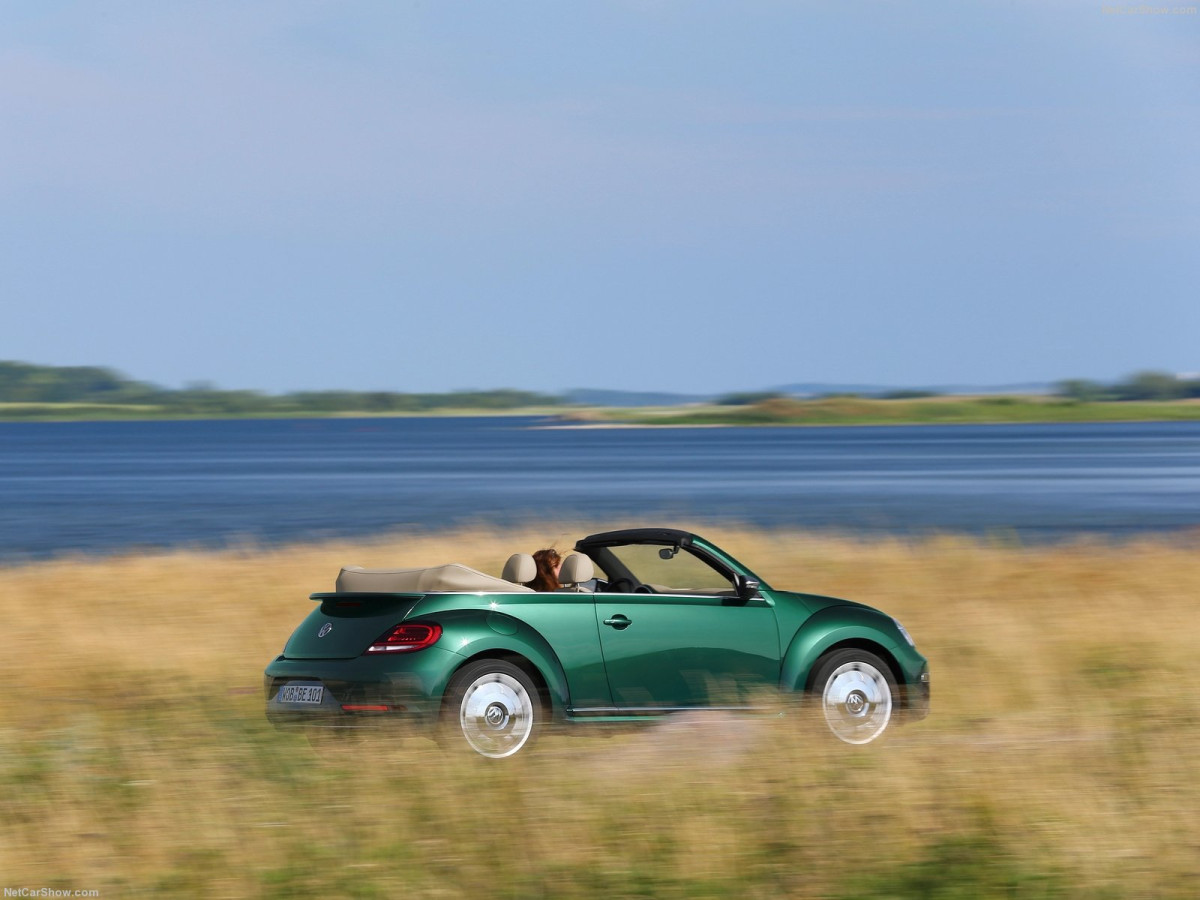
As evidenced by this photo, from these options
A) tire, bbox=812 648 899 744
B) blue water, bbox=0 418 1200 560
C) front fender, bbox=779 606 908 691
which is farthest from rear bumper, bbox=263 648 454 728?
blue water, bbox=0 418 1200 560

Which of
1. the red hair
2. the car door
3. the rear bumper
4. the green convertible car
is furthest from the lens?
the red hair

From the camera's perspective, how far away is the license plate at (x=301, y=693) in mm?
7785

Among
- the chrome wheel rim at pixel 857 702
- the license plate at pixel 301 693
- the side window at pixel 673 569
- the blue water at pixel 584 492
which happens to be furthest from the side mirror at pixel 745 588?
the blue water at pixel 584 492

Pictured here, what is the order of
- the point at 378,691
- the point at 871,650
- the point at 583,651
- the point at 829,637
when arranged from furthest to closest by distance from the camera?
the point at 871,650, the point at 829,637, the point at 583,651, the point at 378,691

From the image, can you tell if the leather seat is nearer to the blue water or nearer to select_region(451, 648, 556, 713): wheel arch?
select_region(451, 648, 556, 713): wheel arch

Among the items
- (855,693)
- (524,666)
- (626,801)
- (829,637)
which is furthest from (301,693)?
(855,693)

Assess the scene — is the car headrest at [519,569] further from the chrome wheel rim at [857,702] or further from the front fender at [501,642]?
the chrome wheel rim at [857,702]

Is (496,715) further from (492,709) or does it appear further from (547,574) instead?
(547,574)

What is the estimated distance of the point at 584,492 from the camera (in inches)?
2756

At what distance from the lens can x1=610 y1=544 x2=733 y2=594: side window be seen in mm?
8930

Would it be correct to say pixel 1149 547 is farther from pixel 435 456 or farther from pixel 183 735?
pixel 435 456

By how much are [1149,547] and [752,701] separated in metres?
21.7

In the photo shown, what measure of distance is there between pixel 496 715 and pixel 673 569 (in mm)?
1708

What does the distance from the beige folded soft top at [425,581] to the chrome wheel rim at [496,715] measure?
0.50 metres
